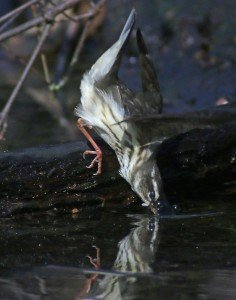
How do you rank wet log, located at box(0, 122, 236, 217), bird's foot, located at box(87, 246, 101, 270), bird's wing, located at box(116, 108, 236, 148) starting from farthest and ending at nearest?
1. wet log, located at box(0, 122, 236, 217)
2. bird's wing, located at box(116, 108, 236, 148)
3. bird's foot, located at box(87, 246, 101, 270)

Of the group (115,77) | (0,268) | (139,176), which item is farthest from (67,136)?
(0,268)

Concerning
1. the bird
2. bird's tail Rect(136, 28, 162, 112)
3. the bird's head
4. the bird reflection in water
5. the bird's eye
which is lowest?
the bird reflection in water

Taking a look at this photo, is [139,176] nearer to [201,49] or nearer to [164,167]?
[164,167]

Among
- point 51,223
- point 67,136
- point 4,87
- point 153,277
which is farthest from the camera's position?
point 4,87

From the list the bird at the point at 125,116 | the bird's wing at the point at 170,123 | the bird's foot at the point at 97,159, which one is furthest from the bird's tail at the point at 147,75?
the bird's foot at the point at 97,159

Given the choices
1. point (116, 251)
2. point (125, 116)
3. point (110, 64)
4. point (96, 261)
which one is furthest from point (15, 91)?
point (96, 261)

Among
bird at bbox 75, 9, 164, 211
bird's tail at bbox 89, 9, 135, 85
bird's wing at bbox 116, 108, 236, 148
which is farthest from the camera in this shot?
bird's tail at bbox 89, 9, 135, 85

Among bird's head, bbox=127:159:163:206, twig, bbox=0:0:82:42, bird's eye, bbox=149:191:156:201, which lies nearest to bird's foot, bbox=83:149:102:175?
bird's head, bbox=127:159:163:206

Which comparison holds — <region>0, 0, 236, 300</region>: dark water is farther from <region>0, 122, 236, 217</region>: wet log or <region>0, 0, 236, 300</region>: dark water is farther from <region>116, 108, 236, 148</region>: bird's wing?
<region>116, 108, 236, 148</region>: bird's wing
